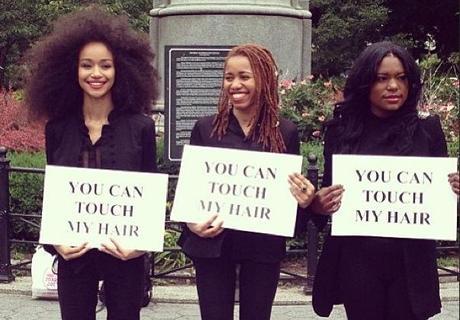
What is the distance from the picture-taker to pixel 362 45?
3909 centimetres

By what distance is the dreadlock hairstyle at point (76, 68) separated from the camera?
4305 mm

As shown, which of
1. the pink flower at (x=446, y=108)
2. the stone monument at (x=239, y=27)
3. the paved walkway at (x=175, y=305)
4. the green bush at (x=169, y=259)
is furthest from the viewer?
the stone monument at (x=239, y=27)

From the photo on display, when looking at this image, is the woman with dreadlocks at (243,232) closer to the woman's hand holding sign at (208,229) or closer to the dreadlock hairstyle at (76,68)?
the woman's hand holding sign at (208,229)

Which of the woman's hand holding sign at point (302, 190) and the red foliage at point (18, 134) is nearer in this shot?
the woman's hand holding sign at point (302, 190)

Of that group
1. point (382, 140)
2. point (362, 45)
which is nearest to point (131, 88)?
point (382, 140)

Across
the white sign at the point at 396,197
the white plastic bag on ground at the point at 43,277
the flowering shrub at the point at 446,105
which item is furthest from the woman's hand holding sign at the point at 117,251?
the flowering shrub at the point at 446,105

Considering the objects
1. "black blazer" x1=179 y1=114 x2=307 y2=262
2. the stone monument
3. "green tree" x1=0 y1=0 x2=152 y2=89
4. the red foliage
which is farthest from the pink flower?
"green tree" x1=0 y1=0 x2=152 y2=89

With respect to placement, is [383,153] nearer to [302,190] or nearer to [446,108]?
[302,190]

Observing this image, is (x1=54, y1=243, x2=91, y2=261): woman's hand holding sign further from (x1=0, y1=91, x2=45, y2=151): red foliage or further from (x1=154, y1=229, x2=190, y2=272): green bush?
(x1=0, y1=91, x2=45, y2=151): red foliage

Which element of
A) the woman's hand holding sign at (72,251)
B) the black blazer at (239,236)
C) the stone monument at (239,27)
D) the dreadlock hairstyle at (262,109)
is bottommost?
the woman's hand holding sign at (72,251)

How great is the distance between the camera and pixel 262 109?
4.25 meters

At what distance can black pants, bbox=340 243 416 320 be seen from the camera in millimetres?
3951

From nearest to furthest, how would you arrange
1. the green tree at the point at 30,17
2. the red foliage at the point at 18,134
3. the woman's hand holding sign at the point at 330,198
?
the woman's hand holding sign at the point at 330,198, the red foliage at the point at 18,134, the green tree at the point at 30,17

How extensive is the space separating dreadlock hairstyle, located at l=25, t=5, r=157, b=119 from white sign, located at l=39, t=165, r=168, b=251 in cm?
35
